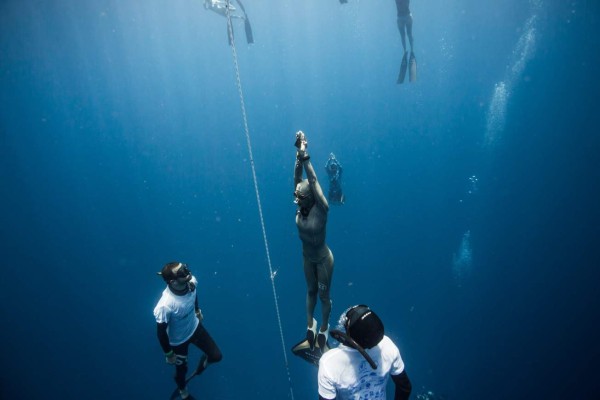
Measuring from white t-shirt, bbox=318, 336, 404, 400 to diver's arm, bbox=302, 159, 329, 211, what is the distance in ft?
5.70

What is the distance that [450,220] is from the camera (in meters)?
27.3

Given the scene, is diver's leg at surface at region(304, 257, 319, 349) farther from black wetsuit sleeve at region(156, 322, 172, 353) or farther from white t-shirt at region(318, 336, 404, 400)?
black wetsuit sleeve at region(156, 322, 172, 353)

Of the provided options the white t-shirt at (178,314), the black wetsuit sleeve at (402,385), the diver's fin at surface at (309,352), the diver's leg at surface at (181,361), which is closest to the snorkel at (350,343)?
the black wetsuit sleeve at (402,385)

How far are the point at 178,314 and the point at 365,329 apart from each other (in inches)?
141

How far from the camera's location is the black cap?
186cm

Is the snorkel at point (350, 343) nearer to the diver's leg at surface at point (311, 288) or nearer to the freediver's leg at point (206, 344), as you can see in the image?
the diver's leg at surface at point (311, 288)

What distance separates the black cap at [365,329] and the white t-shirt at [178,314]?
3.29m

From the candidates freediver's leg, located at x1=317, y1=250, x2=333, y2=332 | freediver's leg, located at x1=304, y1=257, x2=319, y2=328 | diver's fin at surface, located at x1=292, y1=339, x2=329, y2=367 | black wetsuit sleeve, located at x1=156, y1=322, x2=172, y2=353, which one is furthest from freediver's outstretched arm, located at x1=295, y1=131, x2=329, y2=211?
black wetsuit sleeve, located at x1=156, y1=322, x2=172, y2=353

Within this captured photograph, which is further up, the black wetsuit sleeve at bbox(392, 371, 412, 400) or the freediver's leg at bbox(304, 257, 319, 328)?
the black wetsuit sleeve at bbox(392, 371, 412, 400)

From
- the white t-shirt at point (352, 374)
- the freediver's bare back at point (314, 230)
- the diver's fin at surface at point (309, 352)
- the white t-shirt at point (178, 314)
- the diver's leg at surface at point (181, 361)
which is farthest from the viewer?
the diver's leg at surface at point (181, 361)

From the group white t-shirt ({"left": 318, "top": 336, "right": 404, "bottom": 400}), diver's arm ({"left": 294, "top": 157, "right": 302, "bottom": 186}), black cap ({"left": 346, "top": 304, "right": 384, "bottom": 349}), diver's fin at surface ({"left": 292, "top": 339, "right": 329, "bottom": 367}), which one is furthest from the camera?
diver's fin at surface ({"left": 292, "top": 339, "right": 329, "bottom": 367})

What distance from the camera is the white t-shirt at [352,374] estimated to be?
2.04 metres

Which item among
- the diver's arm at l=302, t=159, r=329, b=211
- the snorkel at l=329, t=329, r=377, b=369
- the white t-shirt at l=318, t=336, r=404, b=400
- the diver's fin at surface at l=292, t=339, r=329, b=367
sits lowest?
the diver's fin at surface at l=292, t=339, r=329, b=367

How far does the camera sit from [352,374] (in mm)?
2047
